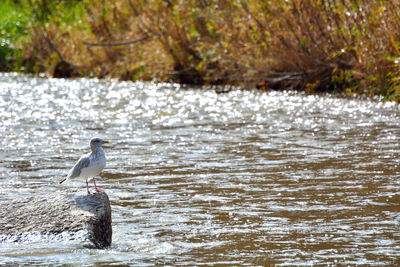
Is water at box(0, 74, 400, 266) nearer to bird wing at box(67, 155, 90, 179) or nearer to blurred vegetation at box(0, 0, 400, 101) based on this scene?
bird wing at box(67, 155, 90, 179)

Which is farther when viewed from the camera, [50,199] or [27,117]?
[27,117]

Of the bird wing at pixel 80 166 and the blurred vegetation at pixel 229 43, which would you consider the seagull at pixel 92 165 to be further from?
the blurred vegetation at pixel 229 43

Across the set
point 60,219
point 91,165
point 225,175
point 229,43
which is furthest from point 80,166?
point 229,43

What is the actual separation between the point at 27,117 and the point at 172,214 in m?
9.18

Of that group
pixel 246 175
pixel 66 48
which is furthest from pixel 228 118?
pixel 66 48

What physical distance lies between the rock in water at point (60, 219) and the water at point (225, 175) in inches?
4.5

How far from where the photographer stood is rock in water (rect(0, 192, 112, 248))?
20.4 ft

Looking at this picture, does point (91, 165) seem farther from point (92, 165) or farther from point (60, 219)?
point (60, 219)

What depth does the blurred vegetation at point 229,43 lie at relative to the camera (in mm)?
16891

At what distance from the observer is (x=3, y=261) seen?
5.86 metres

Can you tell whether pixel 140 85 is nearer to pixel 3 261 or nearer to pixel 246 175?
pixel 246 175

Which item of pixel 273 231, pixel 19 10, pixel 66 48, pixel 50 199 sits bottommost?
pixel 273 231

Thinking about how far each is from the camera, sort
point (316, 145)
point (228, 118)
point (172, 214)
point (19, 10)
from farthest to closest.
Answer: point (19, 10) → point (228, 118) → point (316, 145) → point (172, 214)

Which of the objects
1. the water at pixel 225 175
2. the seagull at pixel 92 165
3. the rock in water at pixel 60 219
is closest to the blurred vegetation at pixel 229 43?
the water at pixel 225 175
